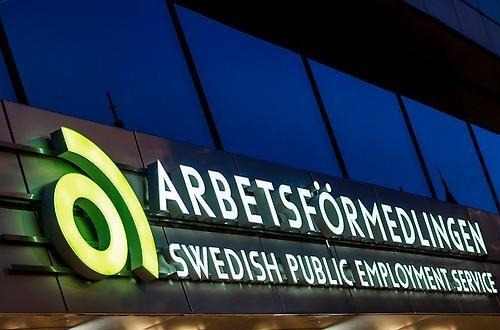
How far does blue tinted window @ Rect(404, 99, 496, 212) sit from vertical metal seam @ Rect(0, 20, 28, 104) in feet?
32.1

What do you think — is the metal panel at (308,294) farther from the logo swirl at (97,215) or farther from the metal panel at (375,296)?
the logo swirl at (97,215)

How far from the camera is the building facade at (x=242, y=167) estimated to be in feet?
26.8

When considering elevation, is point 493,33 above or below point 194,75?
above

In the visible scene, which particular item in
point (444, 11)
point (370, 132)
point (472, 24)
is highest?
point (472, 24)

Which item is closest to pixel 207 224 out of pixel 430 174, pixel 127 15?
pixel 127 15

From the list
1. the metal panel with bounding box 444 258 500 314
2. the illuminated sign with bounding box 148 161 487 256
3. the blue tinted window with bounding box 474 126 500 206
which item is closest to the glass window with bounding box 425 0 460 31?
the illuminated sign with bounding box 148 161 487 256

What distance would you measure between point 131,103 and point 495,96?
11.6 metres

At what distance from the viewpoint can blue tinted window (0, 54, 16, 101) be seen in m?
9.20

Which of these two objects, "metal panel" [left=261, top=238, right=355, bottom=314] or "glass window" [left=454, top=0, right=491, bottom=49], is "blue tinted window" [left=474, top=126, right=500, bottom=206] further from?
"metal panel" [left=261, top=238, right=355, bottom=314]

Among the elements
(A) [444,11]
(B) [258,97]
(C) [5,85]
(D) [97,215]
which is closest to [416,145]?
(A) [444,11]

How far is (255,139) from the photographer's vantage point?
43.2 feet

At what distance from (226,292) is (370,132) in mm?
7108

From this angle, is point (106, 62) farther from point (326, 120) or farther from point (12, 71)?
point (326, 120)

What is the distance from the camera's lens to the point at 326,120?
1498 centimetres
